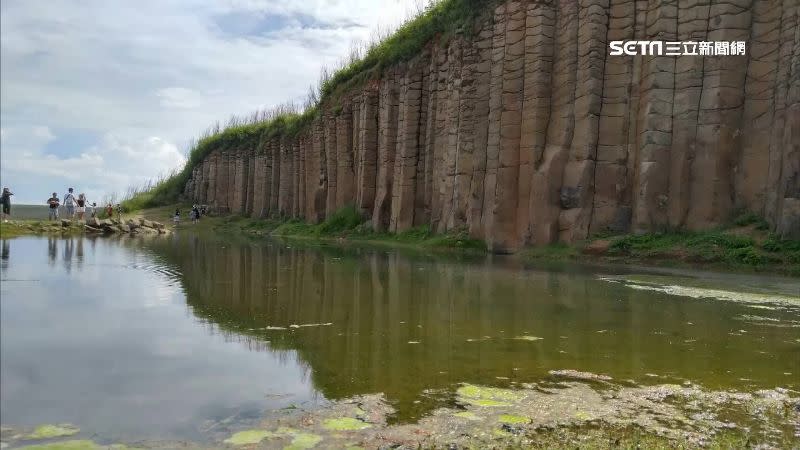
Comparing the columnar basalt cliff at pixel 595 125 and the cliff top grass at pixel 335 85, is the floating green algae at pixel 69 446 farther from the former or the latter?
the cliff top grass at pixel 335 85

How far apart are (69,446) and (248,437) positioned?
0.92m

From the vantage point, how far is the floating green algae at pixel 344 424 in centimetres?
405

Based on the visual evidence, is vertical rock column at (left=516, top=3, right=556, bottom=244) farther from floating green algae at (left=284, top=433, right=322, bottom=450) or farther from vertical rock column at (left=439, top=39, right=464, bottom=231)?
floating green algae at (left=284, top=433, right=322, bottom=450)

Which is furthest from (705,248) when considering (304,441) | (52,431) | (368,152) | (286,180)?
(286,180)

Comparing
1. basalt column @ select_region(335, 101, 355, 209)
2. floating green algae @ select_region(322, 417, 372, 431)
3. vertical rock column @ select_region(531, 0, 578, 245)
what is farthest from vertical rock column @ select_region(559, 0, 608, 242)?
basalt column @ select_region(335, 101, 355, 209)

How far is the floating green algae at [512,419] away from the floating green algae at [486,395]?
Answer: 0.26 meters

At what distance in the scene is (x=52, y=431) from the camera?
3645mm

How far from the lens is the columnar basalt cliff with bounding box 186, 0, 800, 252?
1631 cm

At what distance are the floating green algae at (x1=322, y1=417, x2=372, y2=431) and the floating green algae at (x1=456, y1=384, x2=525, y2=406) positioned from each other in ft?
2.95

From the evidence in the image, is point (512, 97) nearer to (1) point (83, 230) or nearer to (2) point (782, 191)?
(2) point (782, 191)

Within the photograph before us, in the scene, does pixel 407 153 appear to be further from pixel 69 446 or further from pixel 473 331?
pixel 69 446

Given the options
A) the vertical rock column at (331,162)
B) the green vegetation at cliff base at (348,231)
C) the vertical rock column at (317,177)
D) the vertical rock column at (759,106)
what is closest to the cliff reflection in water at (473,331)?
the vertical rock column at (759,106)

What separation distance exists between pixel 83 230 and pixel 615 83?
65.2 ft

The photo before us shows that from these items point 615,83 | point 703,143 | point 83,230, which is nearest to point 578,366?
point 703,143
